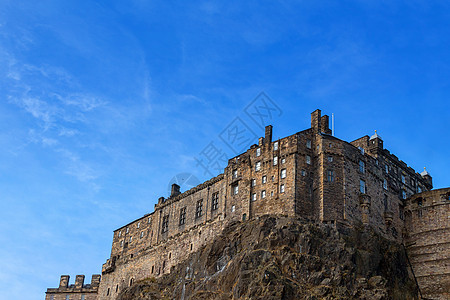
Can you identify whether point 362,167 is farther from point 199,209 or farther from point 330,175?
point 199,209

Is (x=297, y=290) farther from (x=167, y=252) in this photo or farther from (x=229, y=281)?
(x=167, y=252)

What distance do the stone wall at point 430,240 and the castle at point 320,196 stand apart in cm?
12

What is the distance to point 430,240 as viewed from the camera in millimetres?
74000

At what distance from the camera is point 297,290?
60812mm

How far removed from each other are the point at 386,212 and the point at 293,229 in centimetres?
1503

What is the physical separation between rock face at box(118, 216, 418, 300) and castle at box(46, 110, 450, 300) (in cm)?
260

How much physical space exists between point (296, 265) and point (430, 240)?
67.1 ft

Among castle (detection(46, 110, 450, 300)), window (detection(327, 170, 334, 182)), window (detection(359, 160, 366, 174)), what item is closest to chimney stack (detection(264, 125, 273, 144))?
castle (detection(46, 110, 450, 300))

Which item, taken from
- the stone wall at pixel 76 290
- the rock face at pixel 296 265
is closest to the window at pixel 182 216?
the rock face at pixel 296 265

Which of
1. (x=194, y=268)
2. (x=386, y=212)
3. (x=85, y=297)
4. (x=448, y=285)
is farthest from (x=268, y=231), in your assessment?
(x=85, y=297)

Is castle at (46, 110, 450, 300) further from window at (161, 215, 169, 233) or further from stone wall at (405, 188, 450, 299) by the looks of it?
window at (161, 215, 169, 233)

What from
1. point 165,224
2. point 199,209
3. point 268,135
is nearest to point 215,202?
point 199,209

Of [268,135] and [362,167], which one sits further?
[268,135]

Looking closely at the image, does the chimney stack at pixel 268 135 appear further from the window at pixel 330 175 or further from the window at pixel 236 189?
the window at pixel 330 175
